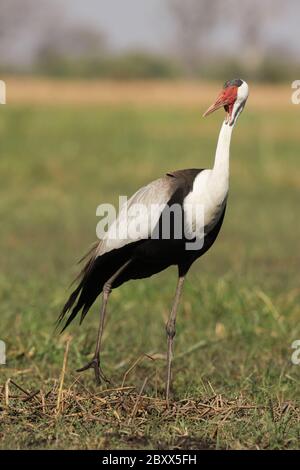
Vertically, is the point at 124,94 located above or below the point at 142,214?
above

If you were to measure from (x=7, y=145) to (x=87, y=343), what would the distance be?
1529 cm

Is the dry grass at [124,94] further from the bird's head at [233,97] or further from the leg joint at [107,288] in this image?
the bird's head at [233,97]

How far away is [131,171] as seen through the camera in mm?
19734

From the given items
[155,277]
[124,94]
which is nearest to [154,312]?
[155,277]

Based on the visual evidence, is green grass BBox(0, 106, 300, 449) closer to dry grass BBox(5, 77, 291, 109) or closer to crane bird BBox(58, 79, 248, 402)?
crane bird BBox(58, 79, 248, 402)

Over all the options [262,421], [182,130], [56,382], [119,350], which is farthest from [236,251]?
[182,130]

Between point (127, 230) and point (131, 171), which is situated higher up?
point (131, 171)

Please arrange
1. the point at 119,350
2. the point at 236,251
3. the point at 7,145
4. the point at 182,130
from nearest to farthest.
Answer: the point at 119,350 < the point at 236,251 < the point at 7,145 < the point at 182,130

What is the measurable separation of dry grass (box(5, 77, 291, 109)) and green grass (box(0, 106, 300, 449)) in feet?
22.3

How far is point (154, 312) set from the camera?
7.92m

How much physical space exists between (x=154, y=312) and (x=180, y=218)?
3461 mm

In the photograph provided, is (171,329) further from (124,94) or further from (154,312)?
(124,94)
